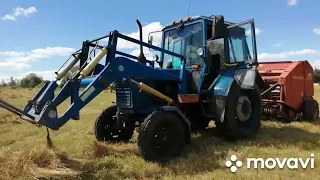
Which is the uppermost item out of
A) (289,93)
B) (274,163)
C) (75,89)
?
(75,89)

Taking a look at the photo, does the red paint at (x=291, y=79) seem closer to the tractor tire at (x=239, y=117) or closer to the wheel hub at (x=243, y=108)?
the tractor tire at (x=239, y=117)

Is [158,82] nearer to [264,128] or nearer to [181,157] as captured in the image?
→ [181,157]

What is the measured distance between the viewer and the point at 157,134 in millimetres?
5598

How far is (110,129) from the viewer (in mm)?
7203

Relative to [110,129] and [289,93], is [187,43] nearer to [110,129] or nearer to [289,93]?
[110,129]

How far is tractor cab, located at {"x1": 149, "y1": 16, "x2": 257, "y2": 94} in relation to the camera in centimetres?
695

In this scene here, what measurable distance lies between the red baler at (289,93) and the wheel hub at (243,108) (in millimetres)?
2035

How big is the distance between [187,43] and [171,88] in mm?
1156

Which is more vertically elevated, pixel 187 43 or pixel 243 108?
pixel 187 43

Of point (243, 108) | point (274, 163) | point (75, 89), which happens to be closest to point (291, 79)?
point (243, 108)

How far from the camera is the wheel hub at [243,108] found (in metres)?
7.23

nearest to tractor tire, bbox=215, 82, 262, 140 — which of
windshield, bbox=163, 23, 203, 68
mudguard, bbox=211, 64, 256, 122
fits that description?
mudguard, bbox=211, 64, 256, 122

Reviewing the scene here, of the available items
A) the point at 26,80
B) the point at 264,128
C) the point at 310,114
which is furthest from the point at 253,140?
the point at 26,80

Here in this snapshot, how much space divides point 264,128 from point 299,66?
9.11 ft
